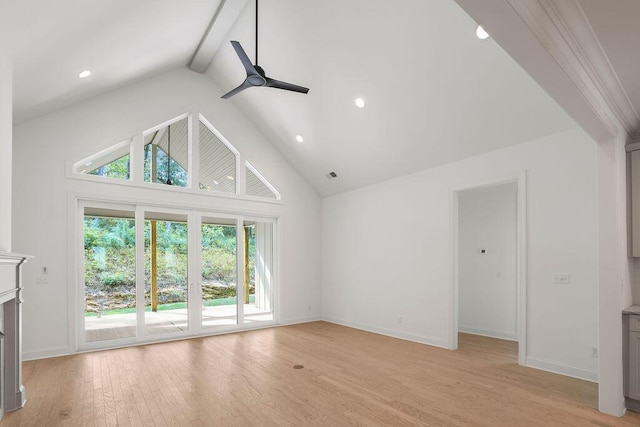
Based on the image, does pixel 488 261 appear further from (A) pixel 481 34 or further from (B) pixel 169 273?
(B) pixel 169 273

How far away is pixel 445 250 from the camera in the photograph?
5.56 metres

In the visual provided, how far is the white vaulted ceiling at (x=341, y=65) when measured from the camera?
3.62 metres

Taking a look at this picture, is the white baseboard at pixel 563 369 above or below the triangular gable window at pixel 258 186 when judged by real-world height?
below

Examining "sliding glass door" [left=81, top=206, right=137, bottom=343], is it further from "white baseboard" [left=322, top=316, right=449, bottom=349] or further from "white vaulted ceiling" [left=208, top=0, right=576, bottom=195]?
"white baseboard" [left=322, top=316, right=449, bottom=349]

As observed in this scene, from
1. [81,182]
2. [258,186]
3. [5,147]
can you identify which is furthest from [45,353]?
[258,186]

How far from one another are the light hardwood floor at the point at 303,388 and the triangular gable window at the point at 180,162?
104 inches

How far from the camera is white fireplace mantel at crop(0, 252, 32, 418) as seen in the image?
325 centimetres

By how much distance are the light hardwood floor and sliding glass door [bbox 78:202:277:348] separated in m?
0.53

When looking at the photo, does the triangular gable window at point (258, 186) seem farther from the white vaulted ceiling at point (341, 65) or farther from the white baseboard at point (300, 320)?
the white baseboard at point (300, 320)

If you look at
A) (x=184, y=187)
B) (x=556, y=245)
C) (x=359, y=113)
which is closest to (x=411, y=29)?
(x=359, y=113)

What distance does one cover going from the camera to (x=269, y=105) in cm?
653

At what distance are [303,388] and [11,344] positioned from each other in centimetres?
268

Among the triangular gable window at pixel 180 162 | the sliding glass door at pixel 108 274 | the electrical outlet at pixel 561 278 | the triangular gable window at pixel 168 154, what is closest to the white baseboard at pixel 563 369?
the electrical outlet at pixel 561 278

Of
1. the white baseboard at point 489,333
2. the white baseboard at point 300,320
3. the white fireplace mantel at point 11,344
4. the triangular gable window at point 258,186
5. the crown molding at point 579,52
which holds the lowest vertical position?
the white baseboard at point 300,320
